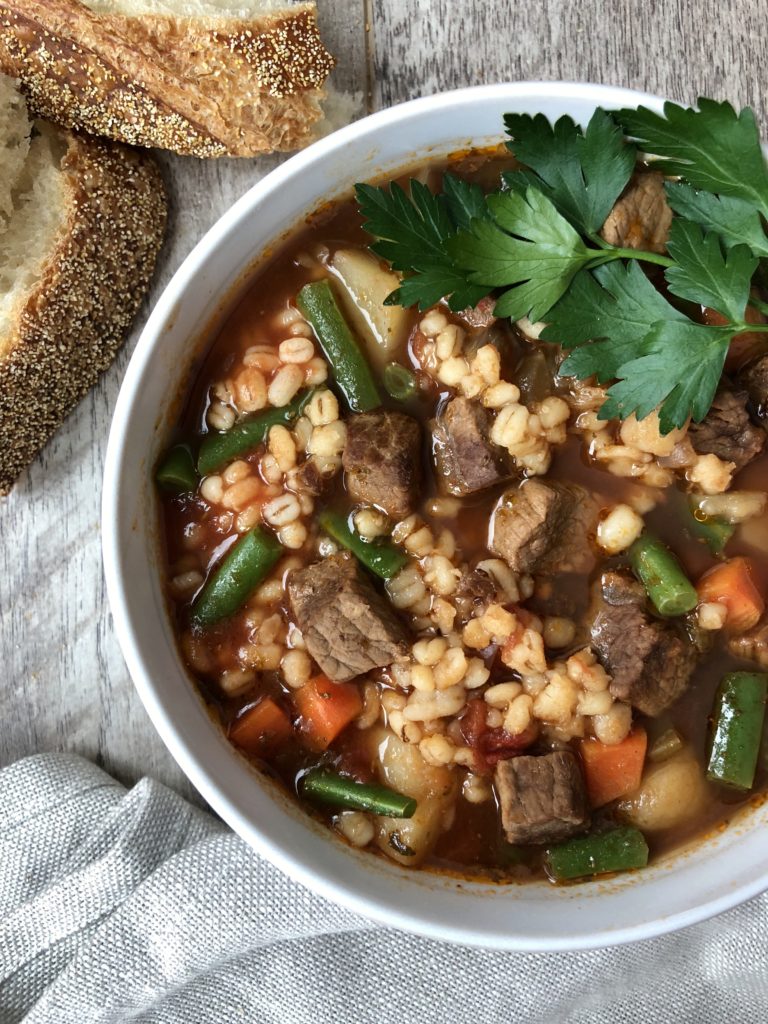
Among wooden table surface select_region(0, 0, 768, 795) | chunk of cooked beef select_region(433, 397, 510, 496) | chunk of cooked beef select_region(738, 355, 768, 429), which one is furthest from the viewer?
wooden table surface select_region(0, 0, 768, 795)

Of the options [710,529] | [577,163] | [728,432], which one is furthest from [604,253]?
[710,529]

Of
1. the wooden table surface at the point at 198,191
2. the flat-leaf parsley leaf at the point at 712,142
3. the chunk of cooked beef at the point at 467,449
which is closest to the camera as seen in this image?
the flat-leaf parsley leaf at the point at 712,142

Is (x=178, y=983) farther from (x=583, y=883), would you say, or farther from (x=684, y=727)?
(x=684, y=727)

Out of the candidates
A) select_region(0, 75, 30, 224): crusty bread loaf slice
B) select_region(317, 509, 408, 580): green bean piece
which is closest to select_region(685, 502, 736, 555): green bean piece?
select_region(317, 509, 408, 580): green bean piece

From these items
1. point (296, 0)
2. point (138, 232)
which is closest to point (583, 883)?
point (138, 232)

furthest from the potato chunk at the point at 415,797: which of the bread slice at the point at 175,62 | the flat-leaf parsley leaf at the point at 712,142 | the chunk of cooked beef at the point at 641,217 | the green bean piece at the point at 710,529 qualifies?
the bread slice at the point at 175,62

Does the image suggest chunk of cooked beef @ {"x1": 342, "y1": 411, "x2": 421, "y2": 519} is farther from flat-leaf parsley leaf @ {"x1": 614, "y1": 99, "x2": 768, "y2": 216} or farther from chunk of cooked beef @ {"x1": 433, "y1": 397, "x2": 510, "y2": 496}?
flat-leaf parsley leaf @ {"x1": 614, "y1": 99, "x2": 768, "y2": 216}

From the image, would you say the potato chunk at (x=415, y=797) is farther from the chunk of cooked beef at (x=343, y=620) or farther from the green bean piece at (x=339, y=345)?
the green bean piece at (x=339, y=345)

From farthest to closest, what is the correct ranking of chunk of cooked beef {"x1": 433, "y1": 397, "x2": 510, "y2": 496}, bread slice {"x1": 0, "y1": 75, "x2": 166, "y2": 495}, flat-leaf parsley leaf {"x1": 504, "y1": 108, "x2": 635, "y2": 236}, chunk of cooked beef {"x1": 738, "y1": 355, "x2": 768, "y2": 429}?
bread slice {"x1": 0, "y1": 75, "x2": 166, "y2": 495}
chunk of cooked beef {"x1": 738, "y1": 355, "x2": 768, "y2": 429}
chunk of cooked beef {"x1": 433, "y1": 397, "x2": 510, "y2": 496}
flat-leaf parsley leaf {"x1": 504, "y1": 108, "x2": 635, "y2": 236}
